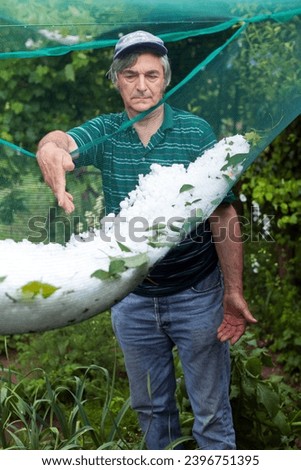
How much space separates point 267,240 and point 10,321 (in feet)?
8.85

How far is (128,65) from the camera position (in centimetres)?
220

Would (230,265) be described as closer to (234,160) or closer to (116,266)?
(234,160)

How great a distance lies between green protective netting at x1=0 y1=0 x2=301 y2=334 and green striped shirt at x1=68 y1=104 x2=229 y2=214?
0.10 ft

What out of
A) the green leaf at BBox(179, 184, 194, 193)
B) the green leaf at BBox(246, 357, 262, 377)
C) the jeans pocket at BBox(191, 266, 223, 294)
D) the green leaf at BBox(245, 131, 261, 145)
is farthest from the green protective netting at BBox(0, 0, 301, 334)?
the green leaf at BBox(246, 357, 262, 377)

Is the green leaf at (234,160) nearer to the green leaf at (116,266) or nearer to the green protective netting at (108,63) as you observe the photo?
the green protective netting at (108,63)

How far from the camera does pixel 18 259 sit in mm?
2143

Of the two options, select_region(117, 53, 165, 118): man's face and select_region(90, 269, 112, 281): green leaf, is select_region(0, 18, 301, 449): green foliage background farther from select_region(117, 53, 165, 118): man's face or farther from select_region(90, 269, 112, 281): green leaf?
select_region(90, 269, 112, 281): green leaf

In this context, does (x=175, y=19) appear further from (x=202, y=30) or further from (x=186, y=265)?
(x=186, y=265)

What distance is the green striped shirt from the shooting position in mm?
2246

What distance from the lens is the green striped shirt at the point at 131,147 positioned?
7.37 ft

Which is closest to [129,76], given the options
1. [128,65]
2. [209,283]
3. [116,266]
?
[128,65]

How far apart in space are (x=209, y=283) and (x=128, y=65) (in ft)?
2.48
